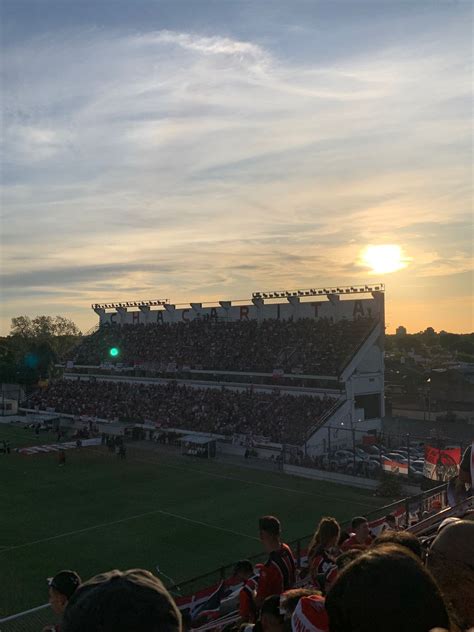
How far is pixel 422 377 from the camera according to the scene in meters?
69.2

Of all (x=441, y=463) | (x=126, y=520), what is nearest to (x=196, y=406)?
(x=126, y=520)

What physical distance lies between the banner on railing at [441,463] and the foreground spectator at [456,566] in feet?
84.0

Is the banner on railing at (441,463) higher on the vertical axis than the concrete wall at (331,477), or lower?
higher

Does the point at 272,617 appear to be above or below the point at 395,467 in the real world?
above

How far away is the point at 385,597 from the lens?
2.02 meters

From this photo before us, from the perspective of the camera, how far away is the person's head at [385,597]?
2002 mm

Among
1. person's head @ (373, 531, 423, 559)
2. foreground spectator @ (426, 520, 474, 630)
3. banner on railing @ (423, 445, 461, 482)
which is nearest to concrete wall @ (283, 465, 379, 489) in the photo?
banner on railing @ (423, 445, 461, 482)

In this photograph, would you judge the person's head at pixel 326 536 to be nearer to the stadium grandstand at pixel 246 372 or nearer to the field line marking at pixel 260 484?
the field line marking at pixel 260 484

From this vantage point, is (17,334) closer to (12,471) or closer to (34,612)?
(12,471)

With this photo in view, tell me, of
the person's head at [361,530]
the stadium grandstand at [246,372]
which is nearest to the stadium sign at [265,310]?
the stadium grandstand at [246,372]

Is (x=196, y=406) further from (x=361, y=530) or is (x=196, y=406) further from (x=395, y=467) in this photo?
(x=361, y=530)

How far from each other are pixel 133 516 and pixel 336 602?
87.5 ft

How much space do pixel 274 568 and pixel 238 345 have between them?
4716cm

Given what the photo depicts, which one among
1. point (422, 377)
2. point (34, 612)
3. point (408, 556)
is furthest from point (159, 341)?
point (408, 556)
